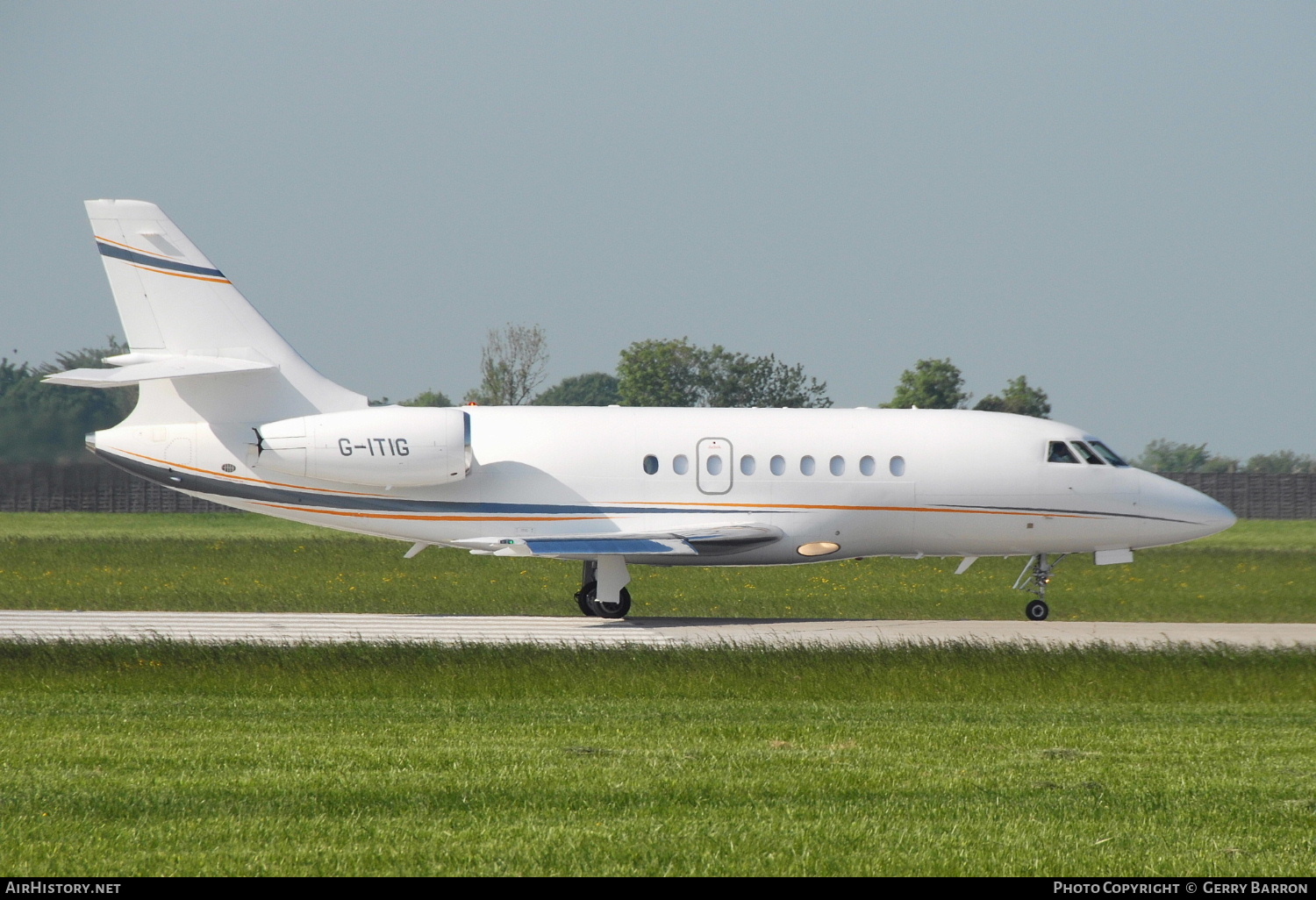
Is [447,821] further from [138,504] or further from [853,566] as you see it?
[138,504]

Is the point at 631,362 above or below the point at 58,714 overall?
above

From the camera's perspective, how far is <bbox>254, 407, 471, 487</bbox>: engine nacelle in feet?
72.9

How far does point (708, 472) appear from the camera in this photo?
905 inches

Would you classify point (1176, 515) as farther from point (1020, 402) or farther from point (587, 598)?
point (1020, 402)

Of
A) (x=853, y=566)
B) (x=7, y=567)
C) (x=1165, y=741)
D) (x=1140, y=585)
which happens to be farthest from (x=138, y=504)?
(x=1165, y=741)

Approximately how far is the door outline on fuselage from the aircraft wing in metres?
0.66

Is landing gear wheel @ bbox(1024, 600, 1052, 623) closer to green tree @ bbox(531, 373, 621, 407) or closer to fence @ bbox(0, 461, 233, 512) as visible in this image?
fence @ bbox(0, 461, 233, 512)

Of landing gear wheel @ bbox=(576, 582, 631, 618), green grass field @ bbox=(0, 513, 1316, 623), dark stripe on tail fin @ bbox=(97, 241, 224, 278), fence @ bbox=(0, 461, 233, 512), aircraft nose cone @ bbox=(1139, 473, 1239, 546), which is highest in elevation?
dark stripe on tail fin @ bbox=(97, 241, 224, 278)

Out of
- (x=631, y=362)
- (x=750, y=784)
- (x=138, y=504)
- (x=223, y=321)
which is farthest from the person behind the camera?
(x=631, y=362)

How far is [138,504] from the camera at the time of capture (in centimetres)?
5941

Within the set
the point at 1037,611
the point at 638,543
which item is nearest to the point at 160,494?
the point at 638,543

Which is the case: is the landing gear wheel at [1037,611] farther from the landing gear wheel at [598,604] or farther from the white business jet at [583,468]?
the landing gear wheel at [598,604]

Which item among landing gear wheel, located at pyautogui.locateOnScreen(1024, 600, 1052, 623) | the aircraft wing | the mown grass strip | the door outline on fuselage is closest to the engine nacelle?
the aircraft wing

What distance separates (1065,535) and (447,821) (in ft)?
58.6
